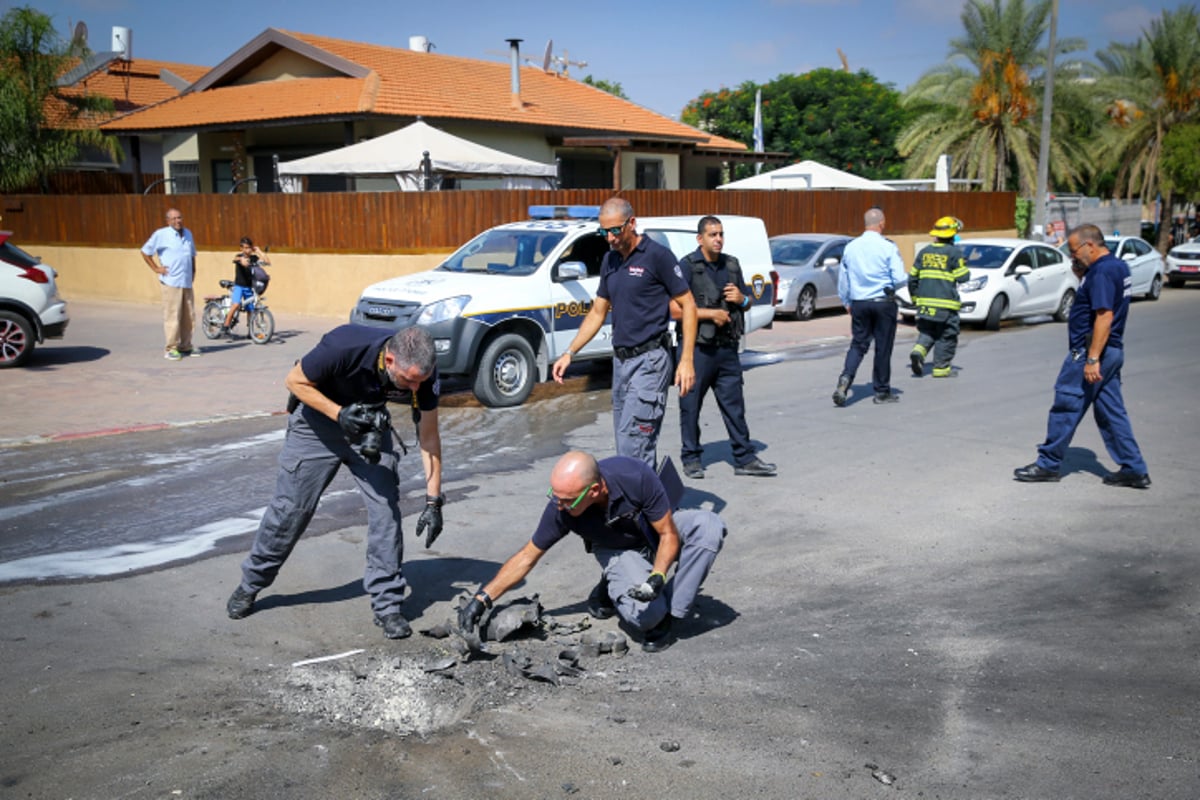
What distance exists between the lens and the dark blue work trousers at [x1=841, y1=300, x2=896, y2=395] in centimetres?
1167

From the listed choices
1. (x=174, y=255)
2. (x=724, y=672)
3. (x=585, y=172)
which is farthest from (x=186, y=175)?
(x=724, y=672)

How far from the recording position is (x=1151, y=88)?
39.8 m

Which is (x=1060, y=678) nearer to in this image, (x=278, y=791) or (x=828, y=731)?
(x=828, y=731)

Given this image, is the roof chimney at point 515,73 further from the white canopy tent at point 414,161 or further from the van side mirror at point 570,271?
the van side mirror at point 570,271

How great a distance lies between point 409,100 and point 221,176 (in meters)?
7.01

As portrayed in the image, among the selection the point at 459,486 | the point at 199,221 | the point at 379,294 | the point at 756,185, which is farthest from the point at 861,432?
the point at 756,185

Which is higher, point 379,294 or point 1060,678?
point 379,294

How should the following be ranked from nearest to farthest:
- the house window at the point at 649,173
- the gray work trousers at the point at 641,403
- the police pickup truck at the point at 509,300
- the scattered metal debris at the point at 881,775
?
the scattered metal debris at the point at 881,775
the gray work trousers at the point at 641,403
the police pickup truck at the point at 509,300
the house window at the point at 649,173

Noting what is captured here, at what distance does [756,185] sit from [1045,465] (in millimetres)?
21972

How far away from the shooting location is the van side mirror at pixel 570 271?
40.4ft

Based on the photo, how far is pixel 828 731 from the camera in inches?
175

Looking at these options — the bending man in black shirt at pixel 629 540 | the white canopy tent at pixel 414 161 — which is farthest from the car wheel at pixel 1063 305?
the bending man in black shirt at pixel 629 540

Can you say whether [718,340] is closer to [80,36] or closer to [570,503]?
[570,503]

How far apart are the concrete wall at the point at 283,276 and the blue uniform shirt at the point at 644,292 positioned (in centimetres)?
1177
